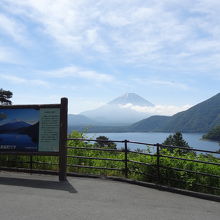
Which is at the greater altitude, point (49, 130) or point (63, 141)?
point (49, 130)

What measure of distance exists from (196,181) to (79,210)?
340cm

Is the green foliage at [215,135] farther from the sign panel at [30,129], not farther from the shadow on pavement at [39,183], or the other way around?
the shadow on pavement at [39,183]

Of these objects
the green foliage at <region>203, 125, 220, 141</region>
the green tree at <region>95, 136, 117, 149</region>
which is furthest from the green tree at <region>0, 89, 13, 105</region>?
the green foliage at <region>203, 125, 220, 141</region>

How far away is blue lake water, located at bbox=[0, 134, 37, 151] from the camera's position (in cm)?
797

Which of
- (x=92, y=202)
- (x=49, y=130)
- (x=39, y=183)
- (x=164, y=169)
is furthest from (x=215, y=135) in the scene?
(x=92, y=202)

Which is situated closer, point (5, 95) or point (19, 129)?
point (19, 129)

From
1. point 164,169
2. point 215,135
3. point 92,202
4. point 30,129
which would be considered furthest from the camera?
point 215,135

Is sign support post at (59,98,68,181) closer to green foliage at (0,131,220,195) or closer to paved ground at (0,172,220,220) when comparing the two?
paved ground at (0,172,220,220)

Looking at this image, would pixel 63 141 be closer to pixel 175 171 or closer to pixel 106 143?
pixel 175 171

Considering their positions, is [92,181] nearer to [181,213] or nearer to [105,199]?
[105,199]

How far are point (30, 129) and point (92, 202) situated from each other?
3.46 meters

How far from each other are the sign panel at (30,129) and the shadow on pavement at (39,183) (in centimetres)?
89

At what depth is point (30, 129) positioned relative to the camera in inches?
317

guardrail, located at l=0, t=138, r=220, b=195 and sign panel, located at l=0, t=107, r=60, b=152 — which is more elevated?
sign panel, located at l=0, t=107, r=60, b=152
